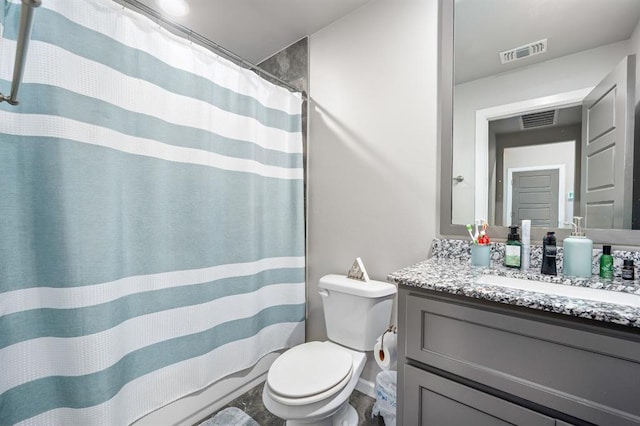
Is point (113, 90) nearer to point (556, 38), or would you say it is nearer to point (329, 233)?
point (329, 233)

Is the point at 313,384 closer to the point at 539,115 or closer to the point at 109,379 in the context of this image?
the point at 109,379

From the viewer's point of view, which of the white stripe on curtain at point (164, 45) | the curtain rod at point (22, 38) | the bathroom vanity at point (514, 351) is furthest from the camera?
the white stripe on curtain at point (164, 45)

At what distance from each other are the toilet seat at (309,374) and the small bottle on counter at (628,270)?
1.05 metres

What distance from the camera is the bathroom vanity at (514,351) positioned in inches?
23.9

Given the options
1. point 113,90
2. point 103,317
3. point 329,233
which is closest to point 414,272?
point 329,233

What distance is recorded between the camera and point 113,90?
103cm

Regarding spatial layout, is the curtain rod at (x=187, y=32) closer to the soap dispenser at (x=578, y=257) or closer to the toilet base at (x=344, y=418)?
the soap dispenser at (x=578, y=257)

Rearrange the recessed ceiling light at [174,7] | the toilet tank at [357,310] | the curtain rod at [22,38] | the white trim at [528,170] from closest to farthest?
1. the curtain rod at [22,38]
2. the white trim at [528,170]
3. the toilet tank at [357,310]
4. the recessed ceiling light at [174,7]

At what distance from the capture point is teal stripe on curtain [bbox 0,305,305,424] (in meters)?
0.87

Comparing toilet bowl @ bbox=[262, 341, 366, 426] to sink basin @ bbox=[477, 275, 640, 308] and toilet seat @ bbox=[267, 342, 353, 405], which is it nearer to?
toilet seat @ bbox=[267, 342, 353, 405]

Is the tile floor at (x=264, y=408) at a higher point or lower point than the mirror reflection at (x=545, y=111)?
lower

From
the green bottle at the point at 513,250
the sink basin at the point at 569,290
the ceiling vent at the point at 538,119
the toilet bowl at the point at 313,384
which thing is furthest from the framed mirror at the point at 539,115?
the toilet bowl at the point at 313,384

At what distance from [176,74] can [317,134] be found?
2.94 feet

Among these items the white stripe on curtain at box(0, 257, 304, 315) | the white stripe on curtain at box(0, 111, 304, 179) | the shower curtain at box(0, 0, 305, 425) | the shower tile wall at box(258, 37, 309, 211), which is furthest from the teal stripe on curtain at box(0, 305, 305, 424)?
the shower tile wall at box(258, 37, 309, 211)
